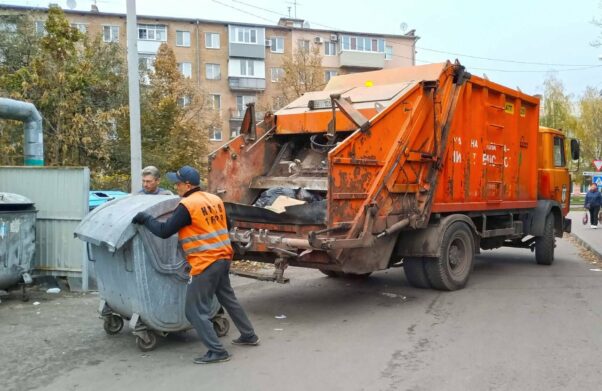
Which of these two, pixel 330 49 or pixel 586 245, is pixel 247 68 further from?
pixel 586 245

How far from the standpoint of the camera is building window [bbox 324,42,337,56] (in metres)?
47.3

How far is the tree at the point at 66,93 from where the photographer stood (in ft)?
54.6

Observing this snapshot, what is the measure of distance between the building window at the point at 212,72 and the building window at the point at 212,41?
145 cm

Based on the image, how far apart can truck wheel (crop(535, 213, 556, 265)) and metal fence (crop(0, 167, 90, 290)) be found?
24.0ft

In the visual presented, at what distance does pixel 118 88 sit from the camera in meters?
20.1

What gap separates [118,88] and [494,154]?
15406 millimetres

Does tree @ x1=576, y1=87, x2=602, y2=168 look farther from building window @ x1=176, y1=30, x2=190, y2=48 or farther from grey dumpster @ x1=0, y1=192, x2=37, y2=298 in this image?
grey dumpster @ x1=0, y1=192, x2=37, y2=298

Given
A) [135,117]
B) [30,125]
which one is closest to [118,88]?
[30,125]

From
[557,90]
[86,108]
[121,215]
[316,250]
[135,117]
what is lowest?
[316,250]

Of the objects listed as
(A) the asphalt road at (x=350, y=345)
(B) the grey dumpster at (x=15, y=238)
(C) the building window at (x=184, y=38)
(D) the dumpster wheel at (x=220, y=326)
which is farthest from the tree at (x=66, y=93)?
(C) the building window at (x=184, y=38)

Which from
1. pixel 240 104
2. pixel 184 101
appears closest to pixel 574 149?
pixel 184 101

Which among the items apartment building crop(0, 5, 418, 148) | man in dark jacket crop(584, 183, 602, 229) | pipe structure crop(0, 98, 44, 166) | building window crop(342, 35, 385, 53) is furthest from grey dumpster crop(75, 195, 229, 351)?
building window crop(342, 35, 385, 53)

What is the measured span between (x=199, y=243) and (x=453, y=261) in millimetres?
4069

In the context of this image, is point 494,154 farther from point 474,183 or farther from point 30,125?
point 30,125
